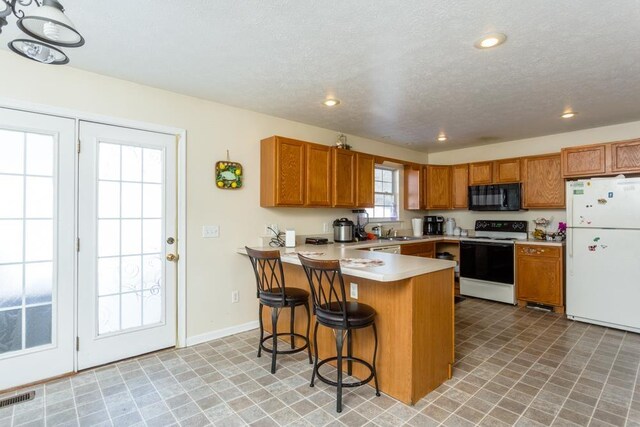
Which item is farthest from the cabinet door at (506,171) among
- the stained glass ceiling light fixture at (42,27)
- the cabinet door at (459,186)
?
the stained glass ceiling light fixture at (42,27)

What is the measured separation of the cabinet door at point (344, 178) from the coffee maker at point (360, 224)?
451 mm

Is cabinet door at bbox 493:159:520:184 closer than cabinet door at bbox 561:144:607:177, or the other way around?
cabinet door at bbox 561:144:607:177

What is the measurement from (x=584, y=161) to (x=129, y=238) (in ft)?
17.0

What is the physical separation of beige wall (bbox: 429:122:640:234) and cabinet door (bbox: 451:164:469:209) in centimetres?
30

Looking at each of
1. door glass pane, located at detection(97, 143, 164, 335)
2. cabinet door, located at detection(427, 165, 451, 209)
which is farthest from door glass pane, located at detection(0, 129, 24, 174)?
cabinet door, located at detection(427, 165, 451, 209)

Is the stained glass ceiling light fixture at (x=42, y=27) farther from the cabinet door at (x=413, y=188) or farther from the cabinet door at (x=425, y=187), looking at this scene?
the cabinet door at (x=425, y=187)

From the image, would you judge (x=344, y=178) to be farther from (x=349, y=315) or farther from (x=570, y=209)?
(x=570, y=209)

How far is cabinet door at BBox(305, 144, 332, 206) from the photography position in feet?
12.9

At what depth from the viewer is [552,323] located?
387 centimetres

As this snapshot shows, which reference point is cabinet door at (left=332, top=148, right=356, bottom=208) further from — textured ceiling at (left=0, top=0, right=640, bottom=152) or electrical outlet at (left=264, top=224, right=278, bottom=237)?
electrical outlet at (left=264, top=224, right=278, bottom=237)

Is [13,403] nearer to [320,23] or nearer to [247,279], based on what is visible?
[247,279]

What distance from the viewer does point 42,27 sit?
48.3 inches

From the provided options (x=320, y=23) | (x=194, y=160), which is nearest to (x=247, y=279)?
(x=194, y=160)

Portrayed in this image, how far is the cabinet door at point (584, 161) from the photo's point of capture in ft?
12.8
